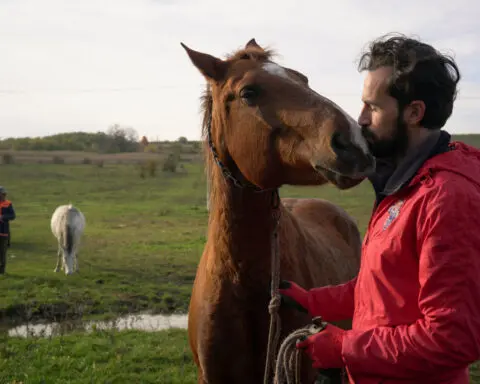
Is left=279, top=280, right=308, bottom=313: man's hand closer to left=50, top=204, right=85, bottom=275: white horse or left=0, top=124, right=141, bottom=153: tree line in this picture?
left=50, top=204, right=85, bottom=275: white horse

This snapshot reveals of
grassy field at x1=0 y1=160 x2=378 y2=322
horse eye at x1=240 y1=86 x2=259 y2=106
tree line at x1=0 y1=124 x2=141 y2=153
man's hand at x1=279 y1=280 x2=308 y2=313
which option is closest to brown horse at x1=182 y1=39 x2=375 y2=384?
horse eye at x1=240 y1=86 x2=259 y2=106

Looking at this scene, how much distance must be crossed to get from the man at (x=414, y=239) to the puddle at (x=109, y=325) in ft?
18.6

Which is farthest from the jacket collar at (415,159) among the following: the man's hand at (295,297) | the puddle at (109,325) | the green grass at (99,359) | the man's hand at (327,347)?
the puddle at (109,325)

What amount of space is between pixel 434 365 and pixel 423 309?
17cm

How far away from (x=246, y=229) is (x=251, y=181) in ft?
0.94

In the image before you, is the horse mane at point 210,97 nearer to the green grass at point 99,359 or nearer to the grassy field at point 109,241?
the grassy field at point 109,241

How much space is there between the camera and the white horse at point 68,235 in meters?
10.4

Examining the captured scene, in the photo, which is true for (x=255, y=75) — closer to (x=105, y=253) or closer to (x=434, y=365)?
(x=434, y=365)

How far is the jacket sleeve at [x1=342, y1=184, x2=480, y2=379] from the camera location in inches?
53.2

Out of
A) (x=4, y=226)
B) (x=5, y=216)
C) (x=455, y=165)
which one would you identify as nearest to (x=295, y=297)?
(x=455, y=165)

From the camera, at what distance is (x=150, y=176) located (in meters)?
30.0

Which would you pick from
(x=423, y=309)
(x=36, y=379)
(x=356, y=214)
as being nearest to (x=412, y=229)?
(x=423, y=309)

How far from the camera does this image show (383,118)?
170 centimetres

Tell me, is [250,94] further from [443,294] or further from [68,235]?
[68,235]
